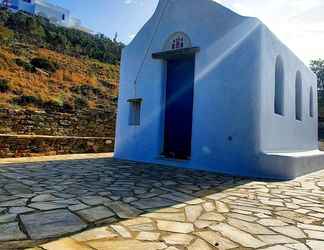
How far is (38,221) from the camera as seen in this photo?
3.02 metres

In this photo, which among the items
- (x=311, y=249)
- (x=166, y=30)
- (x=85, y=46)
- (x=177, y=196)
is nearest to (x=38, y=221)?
(x=177, y=196)

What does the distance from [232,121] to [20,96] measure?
13107mm

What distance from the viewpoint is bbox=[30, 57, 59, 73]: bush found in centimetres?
2067

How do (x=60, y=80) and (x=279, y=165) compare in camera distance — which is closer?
(x=279, y=165)

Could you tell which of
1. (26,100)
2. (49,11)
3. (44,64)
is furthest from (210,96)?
(49,11)

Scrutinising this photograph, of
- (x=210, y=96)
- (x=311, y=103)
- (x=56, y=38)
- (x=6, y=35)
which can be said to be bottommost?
(x=210, y=96)

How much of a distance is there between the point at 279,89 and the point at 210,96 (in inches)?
108

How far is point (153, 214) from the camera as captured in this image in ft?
11.4

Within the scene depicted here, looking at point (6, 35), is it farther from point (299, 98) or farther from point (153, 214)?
point (153, 214)

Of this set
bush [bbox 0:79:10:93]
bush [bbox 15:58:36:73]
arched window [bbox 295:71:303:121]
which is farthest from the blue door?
bush [bbox 15:58:36:73]

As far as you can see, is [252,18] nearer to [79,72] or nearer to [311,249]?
[311,249]

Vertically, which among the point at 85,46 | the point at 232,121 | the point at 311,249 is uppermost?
the point at 85,46

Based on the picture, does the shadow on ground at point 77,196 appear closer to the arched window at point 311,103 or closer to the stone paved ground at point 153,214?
the stone paved ground at point 153,214

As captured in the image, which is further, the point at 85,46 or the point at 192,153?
the point at 85,46
